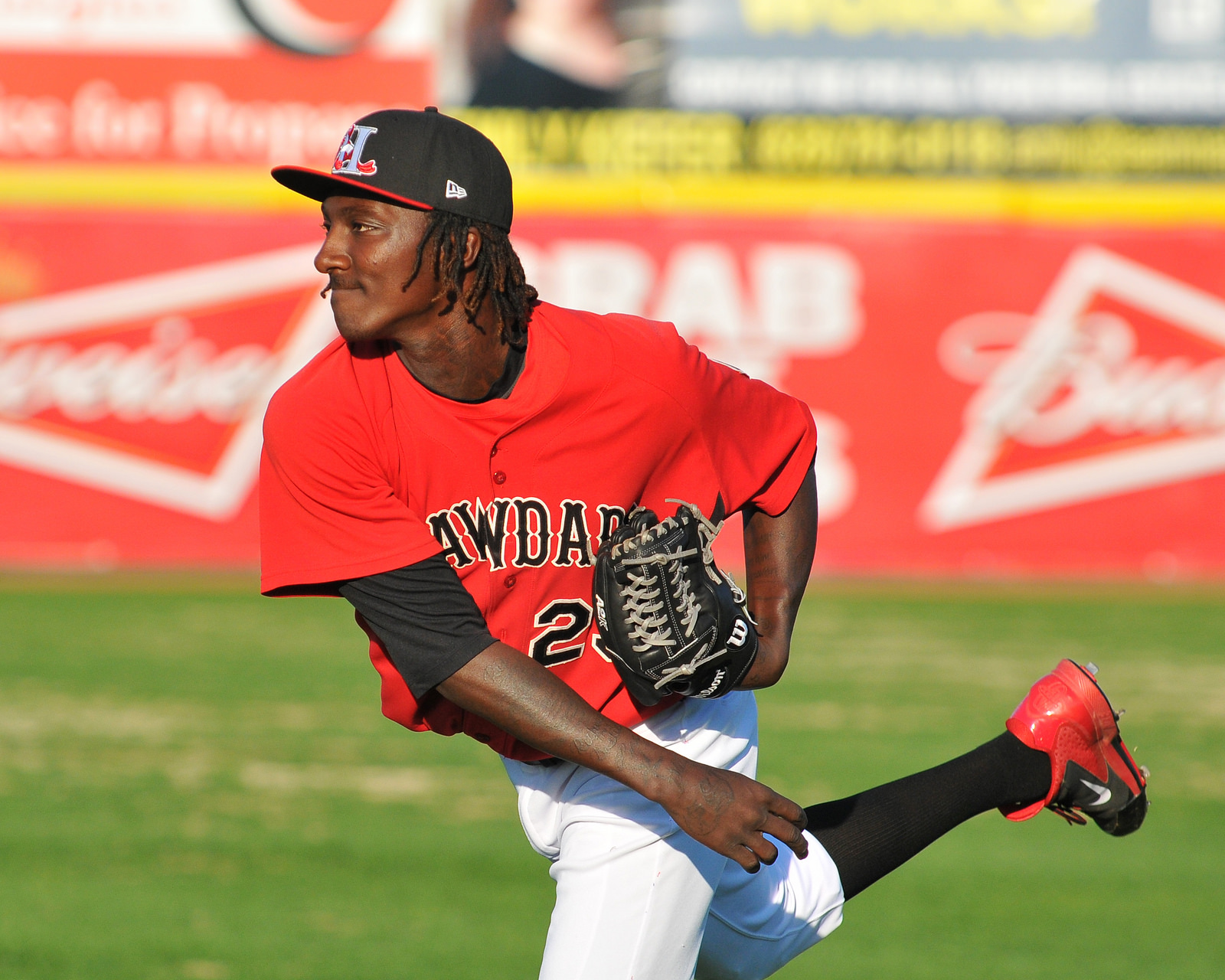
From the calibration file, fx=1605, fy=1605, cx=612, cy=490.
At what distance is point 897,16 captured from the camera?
12.8 meters

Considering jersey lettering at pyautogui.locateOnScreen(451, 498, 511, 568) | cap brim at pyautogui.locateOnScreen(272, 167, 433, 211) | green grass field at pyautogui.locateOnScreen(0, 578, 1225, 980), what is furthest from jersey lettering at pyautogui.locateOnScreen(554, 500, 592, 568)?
green grass field at pyautogui.locateOnScreen(0, 578, 1225, 980)

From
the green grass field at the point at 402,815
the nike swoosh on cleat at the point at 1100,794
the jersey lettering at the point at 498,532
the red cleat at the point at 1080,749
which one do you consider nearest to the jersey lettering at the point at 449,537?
the jersey lettering at the point at 498,532

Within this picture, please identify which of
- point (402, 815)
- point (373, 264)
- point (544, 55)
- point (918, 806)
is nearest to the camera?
point (373, 264)

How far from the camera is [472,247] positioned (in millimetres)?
2809

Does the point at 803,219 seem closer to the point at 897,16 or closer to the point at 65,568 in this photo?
the point at 897,16

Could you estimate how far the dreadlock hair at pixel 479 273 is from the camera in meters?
2.77

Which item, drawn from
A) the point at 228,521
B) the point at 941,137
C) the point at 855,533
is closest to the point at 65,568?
the point at 228,521

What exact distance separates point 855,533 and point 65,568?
230 inches

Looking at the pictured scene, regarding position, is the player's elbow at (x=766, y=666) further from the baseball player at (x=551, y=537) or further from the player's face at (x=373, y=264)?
the player's face at (x=373, y=264)

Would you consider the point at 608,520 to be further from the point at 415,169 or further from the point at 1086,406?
the point at 1086,406

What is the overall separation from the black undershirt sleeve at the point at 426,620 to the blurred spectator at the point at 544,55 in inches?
409

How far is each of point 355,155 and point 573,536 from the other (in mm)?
772

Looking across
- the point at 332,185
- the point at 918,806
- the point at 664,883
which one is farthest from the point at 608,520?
the point at 918,806

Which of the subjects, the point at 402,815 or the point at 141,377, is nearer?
the point at 402,815
